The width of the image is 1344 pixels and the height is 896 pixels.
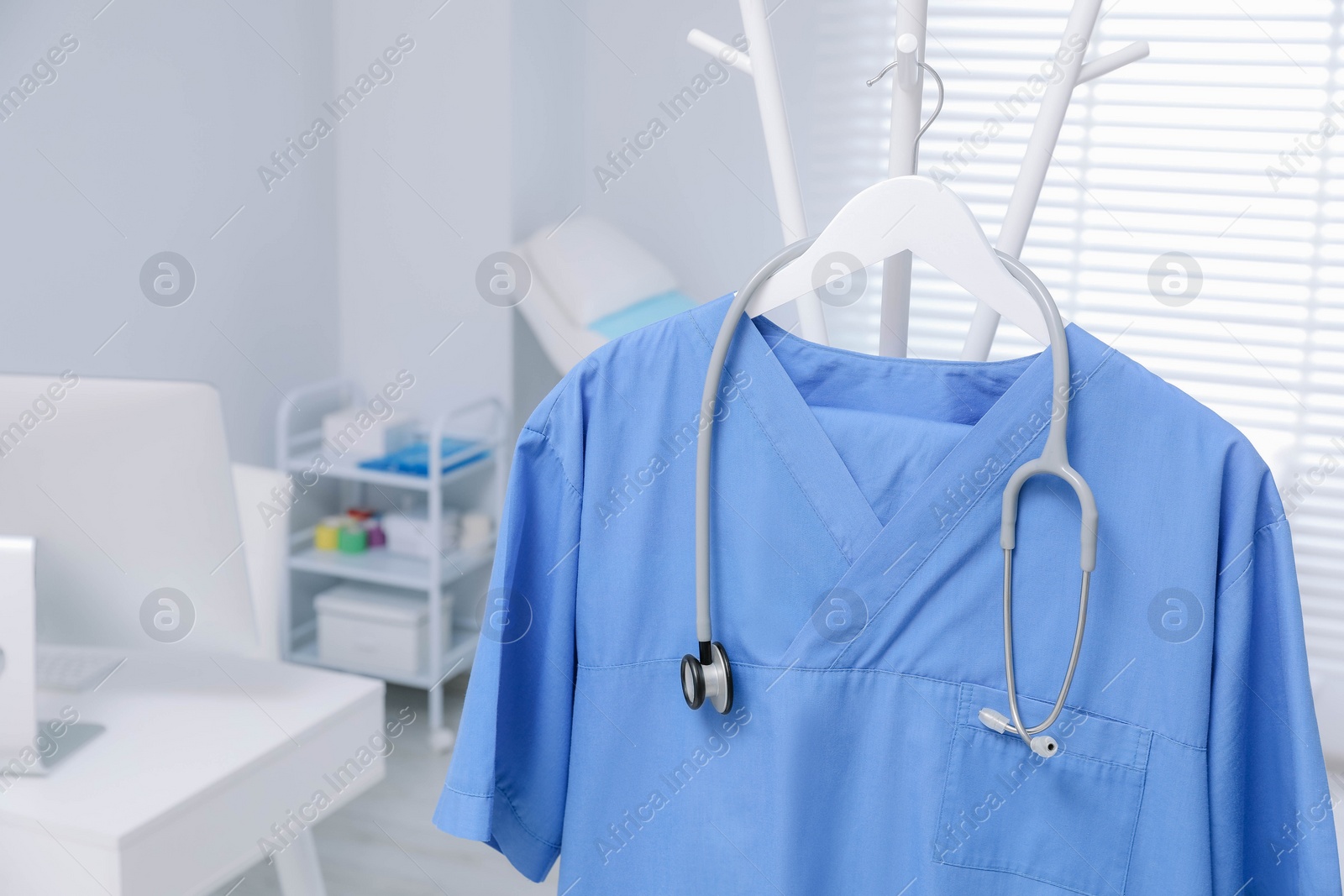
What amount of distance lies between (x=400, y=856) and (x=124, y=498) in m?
1.22

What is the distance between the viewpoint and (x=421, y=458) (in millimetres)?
2678

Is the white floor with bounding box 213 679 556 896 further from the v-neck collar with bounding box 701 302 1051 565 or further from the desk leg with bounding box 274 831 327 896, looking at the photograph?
the v-neck collar with bounding box 701 302 1051 565

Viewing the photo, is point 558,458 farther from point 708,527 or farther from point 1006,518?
point 1006,518

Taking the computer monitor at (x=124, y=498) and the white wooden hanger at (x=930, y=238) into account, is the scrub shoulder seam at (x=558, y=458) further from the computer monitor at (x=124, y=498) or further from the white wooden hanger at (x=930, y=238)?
the computer monitor at (x=124, y=498)

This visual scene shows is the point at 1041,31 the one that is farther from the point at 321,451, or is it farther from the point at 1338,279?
the point at 321,451

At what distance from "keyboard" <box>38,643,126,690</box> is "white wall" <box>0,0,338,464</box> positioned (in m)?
0.84

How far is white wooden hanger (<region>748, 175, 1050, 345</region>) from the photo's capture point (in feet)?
2.80

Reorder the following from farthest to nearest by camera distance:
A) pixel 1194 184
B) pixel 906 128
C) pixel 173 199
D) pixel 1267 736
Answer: pixel 1194 184
pixel 173 199
pixel 906 128
pixel 1267 736

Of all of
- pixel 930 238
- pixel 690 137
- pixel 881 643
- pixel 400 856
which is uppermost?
pixel 690 137

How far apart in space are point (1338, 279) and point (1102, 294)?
503mm

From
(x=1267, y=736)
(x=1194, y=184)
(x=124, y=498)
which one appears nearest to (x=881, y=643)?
(x=1267, y=736)

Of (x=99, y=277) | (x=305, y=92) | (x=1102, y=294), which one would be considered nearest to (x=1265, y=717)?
(x=1102, y=294)

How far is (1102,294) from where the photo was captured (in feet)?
8.73

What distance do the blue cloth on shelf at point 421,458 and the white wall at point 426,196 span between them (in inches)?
8.2
